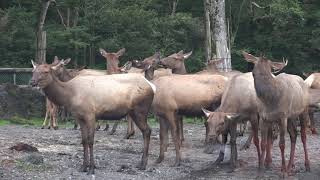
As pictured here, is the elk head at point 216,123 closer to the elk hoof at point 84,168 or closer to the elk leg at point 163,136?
the elk leg at point 163,136

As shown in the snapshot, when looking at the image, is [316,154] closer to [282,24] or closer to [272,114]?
[272,114]

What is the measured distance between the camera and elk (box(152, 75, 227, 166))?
1377cm

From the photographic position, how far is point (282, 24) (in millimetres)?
30938

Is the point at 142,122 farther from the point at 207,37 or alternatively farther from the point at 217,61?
the point at 207,37

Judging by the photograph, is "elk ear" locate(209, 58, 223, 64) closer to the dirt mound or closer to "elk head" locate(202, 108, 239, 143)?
the dirt mound

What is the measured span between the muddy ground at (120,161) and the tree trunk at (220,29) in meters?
4.84

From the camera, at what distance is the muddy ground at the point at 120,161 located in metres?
11.8

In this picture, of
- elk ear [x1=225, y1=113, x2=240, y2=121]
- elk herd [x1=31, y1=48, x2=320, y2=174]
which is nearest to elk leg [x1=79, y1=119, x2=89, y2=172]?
elk herd [x1=31, y1=48, x2=320, y2=174]

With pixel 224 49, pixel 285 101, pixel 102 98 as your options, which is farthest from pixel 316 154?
pixel 224 49

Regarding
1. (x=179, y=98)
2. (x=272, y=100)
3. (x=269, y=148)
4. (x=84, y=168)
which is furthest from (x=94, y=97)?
(x=269, y=148)

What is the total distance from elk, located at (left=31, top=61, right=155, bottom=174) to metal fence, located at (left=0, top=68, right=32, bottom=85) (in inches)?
518

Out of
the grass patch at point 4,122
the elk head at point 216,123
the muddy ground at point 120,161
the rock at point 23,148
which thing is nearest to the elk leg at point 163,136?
the muddy ground at point 120,161

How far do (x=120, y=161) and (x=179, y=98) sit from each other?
1.84 metres

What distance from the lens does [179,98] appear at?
14.0 metres
